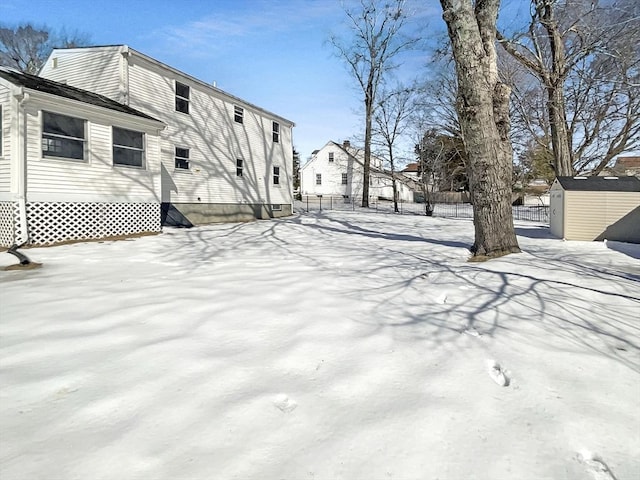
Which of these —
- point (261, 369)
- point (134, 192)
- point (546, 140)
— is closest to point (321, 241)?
point (134, 192)

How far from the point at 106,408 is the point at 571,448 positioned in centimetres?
252

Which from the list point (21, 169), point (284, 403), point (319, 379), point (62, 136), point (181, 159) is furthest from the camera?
point (181, 159)

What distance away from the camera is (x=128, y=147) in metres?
10.5

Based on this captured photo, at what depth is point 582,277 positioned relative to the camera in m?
5.30

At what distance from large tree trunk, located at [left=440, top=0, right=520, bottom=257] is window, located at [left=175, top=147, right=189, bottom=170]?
34.2 ft

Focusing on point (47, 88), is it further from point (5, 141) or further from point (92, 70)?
point (92, 70)

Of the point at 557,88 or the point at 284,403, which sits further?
the point at 557,88

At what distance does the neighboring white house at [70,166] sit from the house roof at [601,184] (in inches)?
523

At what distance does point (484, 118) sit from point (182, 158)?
10998 mm

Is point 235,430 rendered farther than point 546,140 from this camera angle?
No

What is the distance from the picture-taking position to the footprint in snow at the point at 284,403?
2.05m

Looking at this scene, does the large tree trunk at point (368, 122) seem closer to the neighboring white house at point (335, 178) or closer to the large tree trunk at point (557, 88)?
the neighboring white house at point (335, 178)

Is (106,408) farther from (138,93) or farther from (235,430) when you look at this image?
(138,93)

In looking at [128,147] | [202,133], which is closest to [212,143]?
[202,133]
